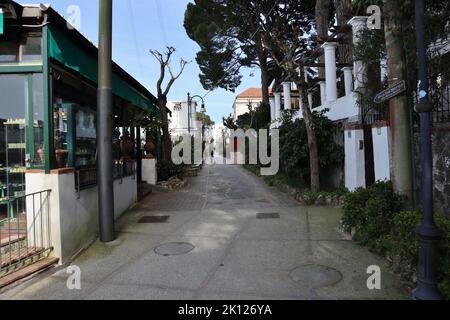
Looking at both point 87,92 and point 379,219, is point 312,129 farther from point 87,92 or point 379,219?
point 87,92

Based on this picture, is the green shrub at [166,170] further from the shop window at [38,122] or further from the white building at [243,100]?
the white building at [243,100]

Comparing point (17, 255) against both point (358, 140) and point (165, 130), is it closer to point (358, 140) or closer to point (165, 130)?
point (358, 140)

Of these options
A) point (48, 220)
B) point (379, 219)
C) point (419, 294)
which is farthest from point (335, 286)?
point (48, 220)

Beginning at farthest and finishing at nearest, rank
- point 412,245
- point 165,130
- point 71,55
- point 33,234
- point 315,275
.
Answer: point 165,130 < point 71,55 < point 33,234 < point 315,275 < point 412,245

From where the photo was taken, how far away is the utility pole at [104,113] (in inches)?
258

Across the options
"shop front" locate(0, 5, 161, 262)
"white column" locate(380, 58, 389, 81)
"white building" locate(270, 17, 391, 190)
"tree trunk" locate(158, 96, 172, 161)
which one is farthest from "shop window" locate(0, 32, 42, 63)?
"tree trunk" locate(158, 96, 172, 161)

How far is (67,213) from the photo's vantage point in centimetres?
584

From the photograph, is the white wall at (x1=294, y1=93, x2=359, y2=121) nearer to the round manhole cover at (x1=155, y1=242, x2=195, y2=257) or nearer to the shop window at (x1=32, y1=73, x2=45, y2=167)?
the round manhole cover at (x1=155, y1=242, x2=195, y2=257)

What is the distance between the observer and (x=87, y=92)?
305 inches

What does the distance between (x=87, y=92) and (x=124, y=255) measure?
3.44 meters

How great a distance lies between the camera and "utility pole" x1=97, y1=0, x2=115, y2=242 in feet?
21.5

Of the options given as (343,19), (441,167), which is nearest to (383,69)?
(441,167)

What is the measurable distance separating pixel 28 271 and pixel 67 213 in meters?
1.04

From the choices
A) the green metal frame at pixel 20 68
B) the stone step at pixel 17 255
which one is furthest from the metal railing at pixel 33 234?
the green metal frame at pixel 20 68
